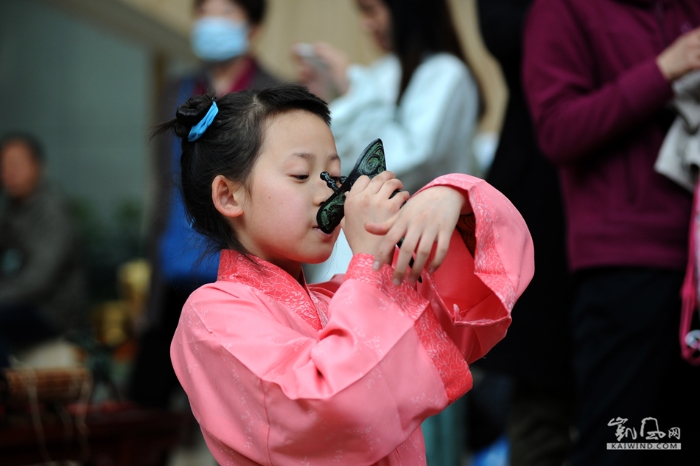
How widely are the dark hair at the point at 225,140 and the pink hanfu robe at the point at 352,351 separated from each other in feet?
0.55

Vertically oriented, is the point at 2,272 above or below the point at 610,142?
below

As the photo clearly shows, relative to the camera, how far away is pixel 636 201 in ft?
5.75

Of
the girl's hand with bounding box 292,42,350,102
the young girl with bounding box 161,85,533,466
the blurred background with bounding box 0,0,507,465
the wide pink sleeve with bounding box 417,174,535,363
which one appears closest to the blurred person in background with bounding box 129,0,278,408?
the girl's hand with bounding box 292,42,350,102

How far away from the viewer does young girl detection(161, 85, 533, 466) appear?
1190 mm

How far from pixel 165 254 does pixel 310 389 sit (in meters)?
1.93

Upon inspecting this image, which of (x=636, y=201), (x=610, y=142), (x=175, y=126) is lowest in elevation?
(x=636, y=201)

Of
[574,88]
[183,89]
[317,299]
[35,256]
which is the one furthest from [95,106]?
[317,299]

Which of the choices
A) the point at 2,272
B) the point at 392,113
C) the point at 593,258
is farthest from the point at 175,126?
the point at 2,272

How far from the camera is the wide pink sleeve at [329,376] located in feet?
3.87

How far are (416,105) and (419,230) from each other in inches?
54.1

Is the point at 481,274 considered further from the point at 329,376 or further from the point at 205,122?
the point at 205,122

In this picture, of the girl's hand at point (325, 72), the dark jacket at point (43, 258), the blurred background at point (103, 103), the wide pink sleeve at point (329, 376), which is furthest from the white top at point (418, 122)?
the blurred background at point (103, 103)

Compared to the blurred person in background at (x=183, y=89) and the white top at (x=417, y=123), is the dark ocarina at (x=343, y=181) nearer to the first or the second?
the white top at (x=417, y=123)

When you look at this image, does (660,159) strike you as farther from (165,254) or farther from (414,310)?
(165,254)
